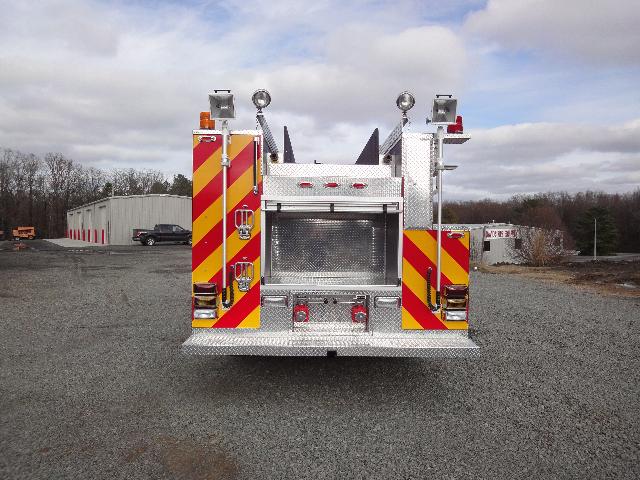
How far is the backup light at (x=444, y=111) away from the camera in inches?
163

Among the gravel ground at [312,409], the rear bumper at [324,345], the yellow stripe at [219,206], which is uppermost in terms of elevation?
the yellow stripe at [219,206]

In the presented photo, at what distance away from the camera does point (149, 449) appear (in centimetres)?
330

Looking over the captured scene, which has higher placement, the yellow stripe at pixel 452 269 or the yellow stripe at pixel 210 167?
the yellow stripe at pixel 210 167

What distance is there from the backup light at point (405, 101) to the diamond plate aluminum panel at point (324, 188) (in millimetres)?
882

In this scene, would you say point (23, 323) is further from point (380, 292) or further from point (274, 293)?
point (380, 292)

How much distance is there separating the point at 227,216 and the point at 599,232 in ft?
216

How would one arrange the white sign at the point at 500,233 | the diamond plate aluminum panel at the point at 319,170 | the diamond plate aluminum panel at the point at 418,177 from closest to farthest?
the diamond plate aluminum panel at the point at 418,177 < the diamond plate aluminum panel at the point at 319,170 < the white sign at the point at 500,233

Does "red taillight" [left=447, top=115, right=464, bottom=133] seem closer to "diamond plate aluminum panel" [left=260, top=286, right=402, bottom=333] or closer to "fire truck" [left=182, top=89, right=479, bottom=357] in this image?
"fire truck" [left=182, top=89, right=479, bottom=357]

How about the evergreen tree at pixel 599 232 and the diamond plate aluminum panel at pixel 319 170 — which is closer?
the diamond plate aluminum panel at pixel 319 170

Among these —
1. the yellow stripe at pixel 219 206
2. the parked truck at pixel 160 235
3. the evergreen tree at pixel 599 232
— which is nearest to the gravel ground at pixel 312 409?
the yellow stripe at pixel 219 206

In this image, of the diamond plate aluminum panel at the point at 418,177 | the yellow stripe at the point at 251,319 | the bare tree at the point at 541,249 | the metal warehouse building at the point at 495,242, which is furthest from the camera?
the metal warehouse building at the point at 495,242

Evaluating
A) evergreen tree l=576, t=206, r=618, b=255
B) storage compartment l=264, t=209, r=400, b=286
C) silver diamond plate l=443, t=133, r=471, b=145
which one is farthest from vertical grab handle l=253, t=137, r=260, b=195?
evergreen tree l=576, t=206, r=618, b=255

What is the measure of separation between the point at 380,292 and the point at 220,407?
1707 millimetres

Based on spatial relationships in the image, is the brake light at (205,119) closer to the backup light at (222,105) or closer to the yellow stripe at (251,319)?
the backup light at (222,105)
